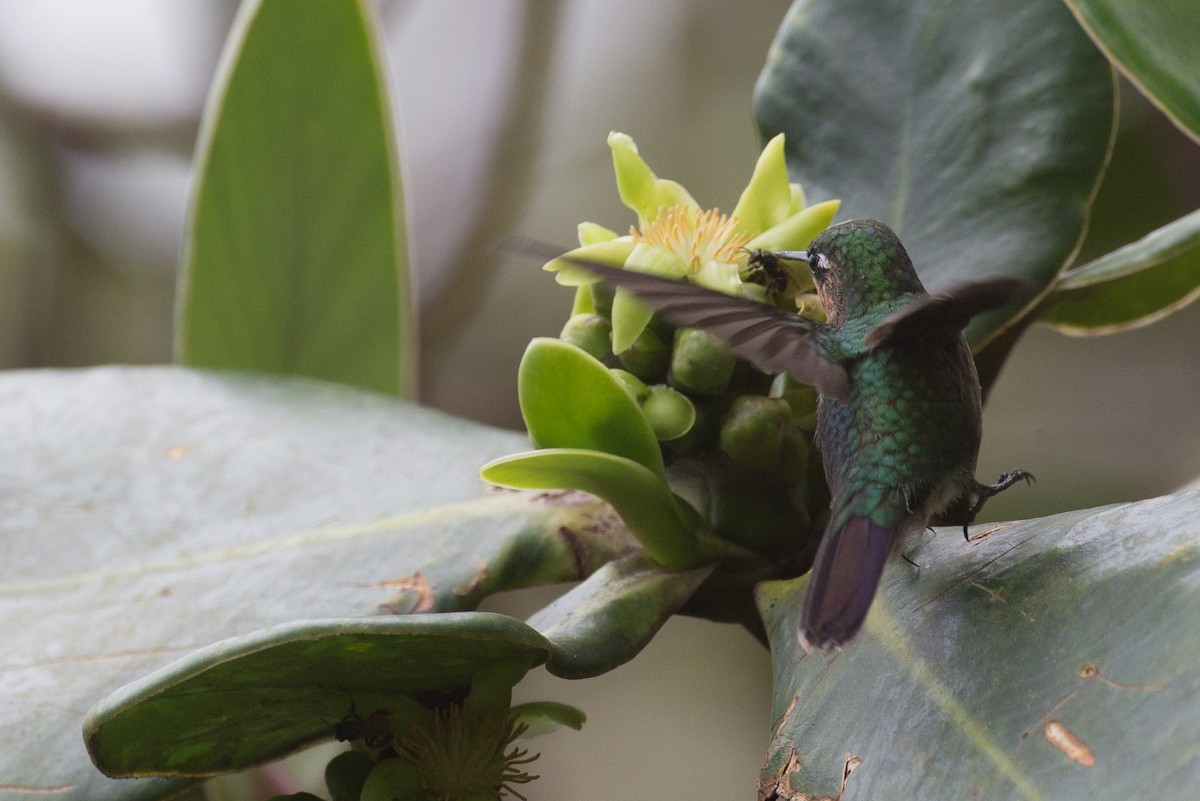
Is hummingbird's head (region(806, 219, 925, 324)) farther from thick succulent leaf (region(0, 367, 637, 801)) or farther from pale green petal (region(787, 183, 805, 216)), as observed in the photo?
thick succulent leaf (region(0, 367, 637, 801))

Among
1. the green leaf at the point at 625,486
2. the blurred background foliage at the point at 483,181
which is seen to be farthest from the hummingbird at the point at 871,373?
the blurred background foliage at the point at 483,181

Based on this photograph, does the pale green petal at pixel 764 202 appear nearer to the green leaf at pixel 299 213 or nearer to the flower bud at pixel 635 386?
the flower bud at pixel 635 386

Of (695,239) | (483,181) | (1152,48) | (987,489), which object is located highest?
(1152,48)

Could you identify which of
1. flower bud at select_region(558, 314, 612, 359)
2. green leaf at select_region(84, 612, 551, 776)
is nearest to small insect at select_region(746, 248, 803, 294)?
flower bud at select_region(558, 314, 612, 359)

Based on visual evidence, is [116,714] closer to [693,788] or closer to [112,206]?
[693,788]

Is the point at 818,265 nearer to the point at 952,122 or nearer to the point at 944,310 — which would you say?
the point at 944,310

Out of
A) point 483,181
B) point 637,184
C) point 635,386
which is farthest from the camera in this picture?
point 483,181

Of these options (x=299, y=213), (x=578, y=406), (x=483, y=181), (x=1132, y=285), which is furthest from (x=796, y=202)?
(x=483, y=181)
